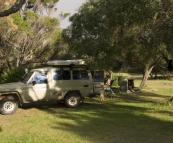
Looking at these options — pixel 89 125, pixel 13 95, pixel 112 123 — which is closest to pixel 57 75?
pixel 13 95

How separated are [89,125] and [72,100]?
3341 mm

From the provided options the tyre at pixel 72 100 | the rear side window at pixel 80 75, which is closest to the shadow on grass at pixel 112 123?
the tyre at pixel 72 100

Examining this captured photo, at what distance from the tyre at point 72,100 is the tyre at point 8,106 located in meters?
2.34

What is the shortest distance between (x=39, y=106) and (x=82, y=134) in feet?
17.5

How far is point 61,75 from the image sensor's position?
446 inches

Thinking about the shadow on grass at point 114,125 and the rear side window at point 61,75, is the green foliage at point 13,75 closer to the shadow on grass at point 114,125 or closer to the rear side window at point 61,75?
the rear side window at point 61,75

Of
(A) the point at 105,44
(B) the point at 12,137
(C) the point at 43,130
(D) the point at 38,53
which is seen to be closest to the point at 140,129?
(C) the point at 43,130

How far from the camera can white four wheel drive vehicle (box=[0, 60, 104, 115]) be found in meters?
10.2

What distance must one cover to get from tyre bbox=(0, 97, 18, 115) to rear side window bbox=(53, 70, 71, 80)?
2.07 m

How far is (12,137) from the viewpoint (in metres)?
6.91

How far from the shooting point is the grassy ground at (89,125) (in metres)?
6.84

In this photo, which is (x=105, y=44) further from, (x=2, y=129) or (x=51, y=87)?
(x=2, y=129)

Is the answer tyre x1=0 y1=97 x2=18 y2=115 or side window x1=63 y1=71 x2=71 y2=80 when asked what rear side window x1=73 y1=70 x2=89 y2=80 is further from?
tyre x1=0 y1=97 x2=18 y2=115

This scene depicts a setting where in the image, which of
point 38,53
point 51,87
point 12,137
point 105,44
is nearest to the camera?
point 12,137
